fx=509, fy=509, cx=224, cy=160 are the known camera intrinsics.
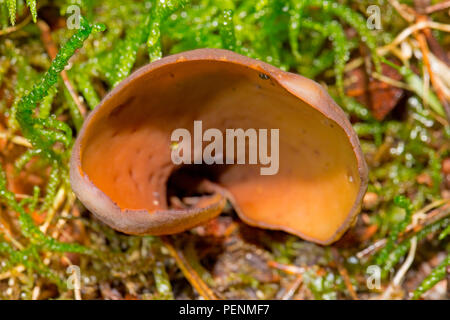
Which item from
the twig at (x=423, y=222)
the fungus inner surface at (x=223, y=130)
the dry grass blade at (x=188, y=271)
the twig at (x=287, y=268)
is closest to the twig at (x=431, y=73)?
the twig at (x=423, y=222)

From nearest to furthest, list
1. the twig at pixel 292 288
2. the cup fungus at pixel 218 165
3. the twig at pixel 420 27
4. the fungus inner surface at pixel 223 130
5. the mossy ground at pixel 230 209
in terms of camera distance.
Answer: the cup fungus at pixel 218 165
the fungus inner surface at pixel 223 130
the mossy ground at pixel 230 209
the twig at pixel 292 288
the twig at pixel 420 27

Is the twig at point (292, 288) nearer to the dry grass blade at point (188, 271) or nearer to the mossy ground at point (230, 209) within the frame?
the mossy ground at point (230, 209)

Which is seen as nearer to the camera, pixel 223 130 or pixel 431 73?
pixel 223 130

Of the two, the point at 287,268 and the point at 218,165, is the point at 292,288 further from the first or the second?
the point at 218,165

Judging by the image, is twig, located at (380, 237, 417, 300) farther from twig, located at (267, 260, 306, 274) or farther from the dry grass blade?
the dry grass blade

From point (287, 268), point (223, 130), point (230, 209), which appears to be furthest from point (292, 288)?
point (223, 130)
